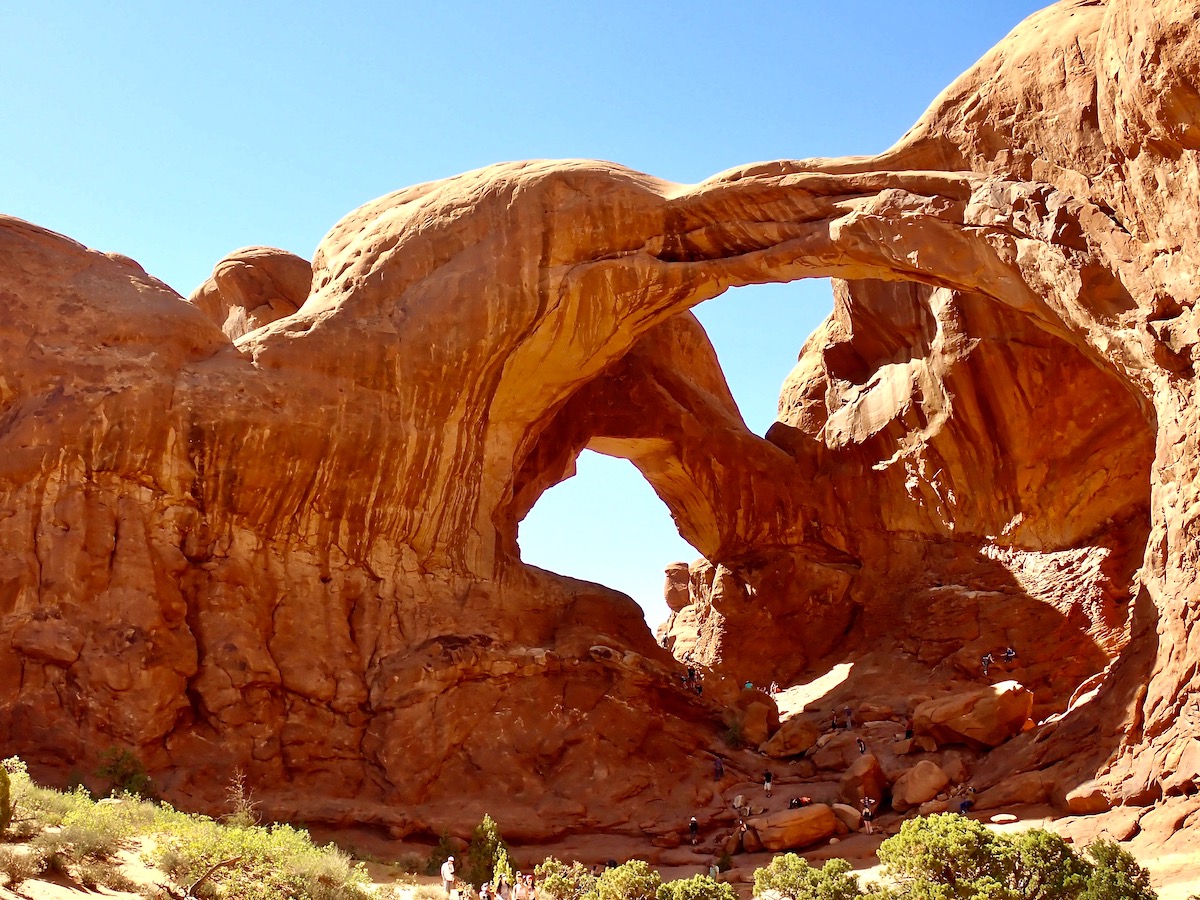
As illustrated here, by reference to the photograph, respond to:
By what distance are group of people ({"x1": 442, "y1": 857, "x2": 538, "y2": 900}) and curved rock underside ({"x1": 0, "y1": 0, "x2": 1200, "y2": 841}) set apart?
359cm

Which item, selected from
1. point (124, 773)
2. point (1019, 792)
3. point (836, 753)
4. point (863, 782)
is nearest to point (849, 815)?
point (863, 782)

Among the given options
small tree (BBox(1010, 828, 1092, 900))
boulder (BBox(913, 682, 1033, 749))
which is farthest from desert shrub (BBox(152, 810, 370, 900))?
boulder (BBox(913, 682, 1033, 749))

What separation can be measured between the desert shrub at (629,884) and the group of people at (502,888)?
112 centimetres

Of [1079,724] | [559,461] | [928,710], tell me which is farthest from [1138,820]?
[559,461]

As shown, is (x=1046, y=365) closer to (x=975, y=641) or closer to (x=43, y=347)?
(x=975, y=641)

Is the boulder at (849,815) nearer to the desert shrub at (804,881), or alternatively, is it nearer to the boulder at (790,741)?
the boulder at (790,741)

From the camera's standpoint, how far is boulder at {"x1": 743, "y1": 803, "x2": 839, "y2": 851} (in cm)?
2075

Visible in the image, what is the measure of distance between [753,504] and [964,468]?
568cm

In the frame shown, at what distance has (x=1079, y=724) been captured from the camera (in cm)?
2061

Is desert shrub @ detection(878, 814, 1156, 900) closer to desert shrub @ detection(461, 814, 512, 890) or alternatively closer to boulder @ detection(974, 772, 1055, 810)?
boulder @ detection(974, 772, 1055, 810)

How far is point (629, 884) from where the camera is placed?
15.9 meters

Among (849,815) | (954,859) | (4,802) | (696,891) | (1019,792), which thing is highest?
(1019,792)

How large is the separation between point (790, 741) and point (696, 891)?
1052 centimetres

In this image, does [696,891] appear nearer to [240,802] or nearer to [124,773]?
[240,802]
